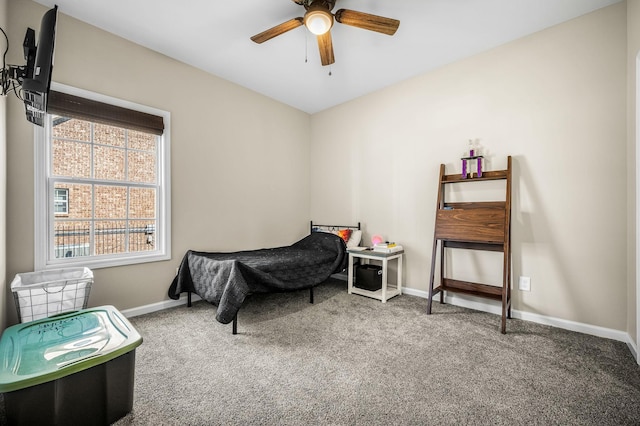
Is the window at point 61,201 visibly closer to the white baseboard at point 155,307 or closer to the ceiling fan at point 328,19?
the white baseboard at point 155,307

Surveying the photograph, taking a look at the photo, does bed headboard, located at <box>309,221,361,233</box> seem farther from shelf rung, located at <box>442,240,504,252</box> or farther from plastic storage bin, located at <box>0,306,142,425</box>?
plastic storage bin, located at <box>0,306,142,425</box>

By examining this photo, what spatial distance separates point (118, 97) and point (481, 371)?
148 inches

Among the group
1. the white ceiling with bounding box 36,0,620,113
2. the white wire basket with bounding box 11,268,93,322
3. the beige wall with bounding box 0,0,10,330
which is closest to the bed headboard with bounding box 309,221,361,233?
the white ceiling with bounding box 36,0,620,113

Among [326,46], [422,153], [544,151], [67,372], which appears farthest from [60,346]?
[544,151]

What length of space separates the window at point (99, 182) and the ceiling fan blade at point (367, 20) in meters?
2.08

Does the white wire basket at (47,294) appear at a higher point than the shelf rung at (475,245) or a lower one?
lower

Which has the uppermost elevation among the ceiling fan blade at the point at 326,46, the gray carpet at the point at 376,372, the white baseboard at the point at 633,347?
the ceiling fan blade at the point at 326,46

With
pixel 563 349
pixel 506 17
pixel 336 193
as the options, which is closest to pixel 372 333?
pixel 563 349

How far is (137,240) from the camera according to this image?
3.11 m

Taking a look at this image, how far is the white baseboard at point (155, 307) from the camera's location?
2.69 meters

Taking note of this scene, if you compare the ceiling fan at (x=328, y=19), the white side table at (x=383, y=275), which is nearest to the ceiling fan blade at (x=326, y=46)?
the ceiling fan at (x=328, y=19)

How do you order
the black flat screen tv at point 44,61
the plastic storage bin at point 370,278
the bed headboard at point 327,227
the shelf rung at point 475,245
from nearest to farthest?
the black flat screen tv at point 44,61, the shelf rung at point 475,245, the plastic storage bin at point 370,278, the bed headboard at point 327,227

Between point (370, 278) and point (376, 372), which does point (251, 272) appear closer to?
point (376, 372)

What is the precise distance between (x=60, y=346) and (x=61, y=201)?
1728 millimetres
